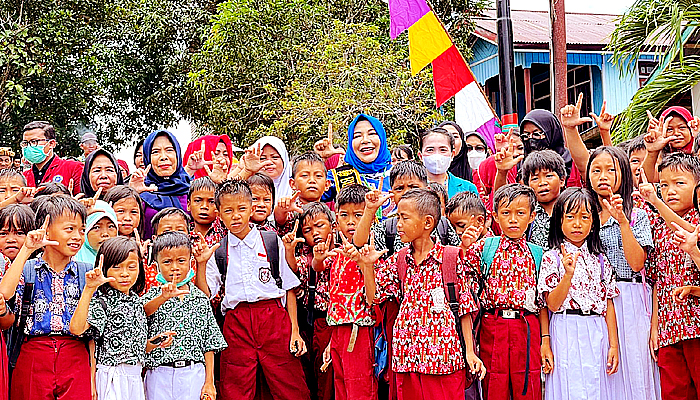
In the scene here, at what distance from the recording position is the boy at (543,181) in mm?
5086

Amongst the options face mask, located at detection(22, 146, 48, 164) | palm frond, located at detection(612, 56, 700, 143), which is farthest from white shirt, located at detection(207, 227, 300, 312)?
palm frond, located at detection(612, 56, 700, 143)

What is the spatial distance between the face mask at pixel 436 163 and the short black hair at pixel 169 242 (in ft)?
6.18

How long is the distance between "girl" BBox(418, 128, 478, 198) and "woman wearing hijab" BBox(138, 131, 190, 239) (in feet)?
5.85

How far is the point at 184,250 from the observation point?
473 centimetres

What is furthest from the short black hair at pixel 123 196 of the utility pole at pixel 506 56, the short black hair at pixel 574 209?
the utility pole at pixel 506 56

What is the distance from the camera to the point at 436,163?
5.72 m

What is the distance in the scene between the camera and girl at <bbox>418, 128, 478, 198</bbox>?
573 centimetres

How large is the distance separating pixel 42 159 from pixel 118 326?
3203 mm

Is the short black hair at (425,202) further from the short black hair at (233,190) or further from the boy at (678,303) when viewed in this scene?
the boy at (678,303)

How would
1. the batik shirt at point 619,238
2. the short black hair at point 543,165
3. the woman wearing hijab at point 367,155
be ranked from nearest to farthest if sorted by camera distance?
the batik shirt at point 619,238, the short black hair at point 543,165, the woman wearing hijab at point 367,155

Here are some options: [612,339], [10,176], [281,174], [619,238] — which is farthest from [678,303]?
[10,176]

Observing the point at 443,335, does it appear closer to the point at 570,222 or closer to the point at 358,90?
Result: the point at 570,222

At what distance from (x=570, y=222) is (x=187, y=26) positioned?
1561 centimetres

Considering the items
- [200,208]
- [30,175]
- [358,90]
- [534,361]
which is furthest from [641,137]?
[358,90]
